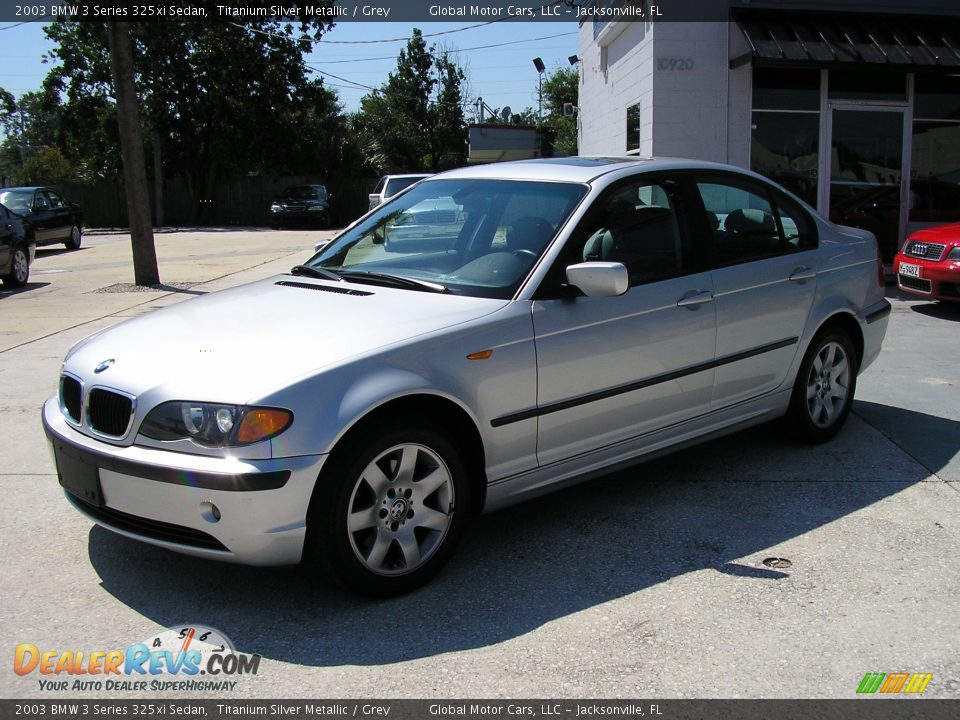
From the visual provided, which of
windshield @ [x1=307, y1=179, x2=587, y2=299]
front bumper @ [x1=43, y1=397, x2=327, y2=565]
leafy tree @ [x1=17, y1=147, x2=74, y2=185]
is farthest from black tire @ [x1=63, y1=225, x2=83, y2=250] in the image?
leafy tree @ [x1=17, y1=147, x2=74, y2=185]

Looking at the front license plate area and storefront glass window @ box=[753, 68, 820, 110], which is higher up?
storefront glass window @ box=[753, 68, 820, 110]

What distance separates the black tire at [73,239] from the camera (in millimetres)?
23384

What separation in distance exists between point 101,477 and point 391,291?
1.44 m

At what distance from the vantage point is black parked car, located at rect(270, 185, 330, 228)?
32.6 meters

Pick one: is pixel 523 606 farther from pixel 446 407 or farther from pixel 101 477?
pixel 101 477

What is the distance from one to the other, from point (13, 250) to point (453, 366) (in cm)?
1291

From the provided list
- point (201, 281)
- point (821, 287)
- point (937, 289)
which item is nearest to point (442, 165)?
point (201, 281)

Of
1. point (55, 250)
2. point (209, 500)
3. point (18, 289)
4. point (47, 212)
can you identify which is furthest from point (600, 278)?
point (55, 250)

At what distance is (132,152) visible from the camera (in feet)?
45.3

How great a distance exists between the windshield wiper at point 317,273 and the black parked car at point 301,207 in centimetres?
2839

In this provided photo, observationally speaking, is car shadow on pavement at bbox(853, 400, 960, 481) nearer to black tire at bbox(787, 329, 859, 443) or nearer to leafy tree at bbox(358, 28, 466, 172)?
black tire at bbox(787, 329, 859, 443)

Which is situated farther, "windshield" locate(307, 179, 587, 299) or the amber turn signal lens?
"windshield" locate(307, 179, 587, 299)

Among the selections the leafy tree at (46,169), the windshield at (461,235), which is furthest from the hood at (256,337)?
the leafy tree at (46,169)

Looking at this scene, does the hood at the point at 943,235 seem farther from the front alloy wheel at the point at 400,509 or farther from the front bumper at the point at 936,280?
the front alloy wheel at the point at 400,509
